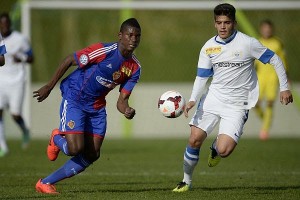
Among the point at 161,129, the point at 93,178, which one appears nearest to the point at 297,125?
the point at 161,129

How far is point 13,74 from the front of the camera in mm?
16062

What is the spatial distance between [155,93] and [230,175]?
8353 millimetres

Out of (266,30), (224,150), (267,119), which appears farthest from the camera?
(267,119)

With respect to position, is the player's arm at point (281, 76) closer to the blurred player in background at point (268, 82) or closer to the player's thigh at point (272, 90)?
the blurred player in background at point (268, 82)

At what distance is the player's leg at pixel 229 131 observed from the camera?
9484 mm

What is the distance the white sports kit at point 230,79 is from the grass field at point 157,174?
869mm


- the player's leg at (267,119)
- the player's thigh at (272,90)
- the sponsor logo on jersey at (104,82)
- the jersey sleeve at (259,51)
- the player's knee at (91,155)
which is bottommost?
the player's leg at (267,119)

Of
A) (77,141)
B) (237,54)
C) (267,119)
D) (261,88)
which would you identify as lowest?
(267,119)

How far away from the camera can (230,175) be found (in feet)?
38.9

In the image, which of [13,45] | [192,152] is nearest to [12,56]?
[13,45]

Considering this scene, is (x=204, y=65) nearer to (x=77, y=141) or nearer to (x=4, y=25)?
(x=77, y=141)

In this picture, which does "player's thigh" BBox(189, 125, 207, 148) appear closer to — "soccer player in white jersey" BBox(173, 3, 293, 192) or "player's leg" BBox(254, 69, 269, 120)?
"soccer player in white jersey" BBox(173, 3, 293, 192)

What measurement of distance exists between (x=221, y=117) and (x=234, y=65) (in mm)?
651

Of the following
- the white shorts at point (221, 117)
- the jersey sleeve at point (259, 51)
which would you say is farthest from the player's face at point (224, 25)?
the white shorts at point (221, 117)
